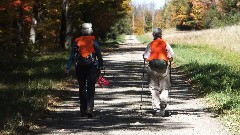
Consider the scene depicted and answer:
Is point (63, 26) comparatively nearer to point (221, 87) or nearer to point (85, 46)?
point (221, 87)

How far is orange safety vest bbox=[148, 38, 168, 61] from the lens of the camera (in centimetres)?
995

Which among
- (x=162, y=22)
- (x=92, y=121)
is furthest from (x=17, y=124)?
(x=162, y=22)

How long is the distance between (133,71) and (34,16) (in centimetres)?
1592

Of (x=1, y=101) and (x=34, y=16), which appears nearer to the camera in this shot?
(x=1, y=101)

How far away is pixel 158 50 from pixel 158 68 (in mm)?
414

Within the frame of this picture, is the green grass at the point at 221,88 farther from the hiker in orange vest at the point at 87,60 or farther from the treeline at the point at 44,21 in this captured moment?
the treeline at the point at 44,21

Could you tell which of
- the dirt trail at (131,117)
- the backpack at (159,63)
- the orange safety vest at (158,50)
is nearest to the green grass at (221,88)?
the dirt trail at (131,117)

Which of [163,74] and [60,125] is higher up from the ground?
[163,74]

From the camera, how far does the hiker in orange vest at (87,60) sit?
9789 mm

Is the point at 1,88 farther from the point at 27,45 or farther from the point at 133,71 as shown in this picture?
the point at 27,45

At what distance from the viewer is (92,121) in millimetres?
9562

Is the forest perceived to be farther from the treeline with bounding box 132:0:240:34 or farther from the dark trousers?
the dark trousers

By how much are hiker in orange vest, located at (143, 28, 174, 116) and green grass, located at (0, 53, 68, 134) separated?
270 centimetres

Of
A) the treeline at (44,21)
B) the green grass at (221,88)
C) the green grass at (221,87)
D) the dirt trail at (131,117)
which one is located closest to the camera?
the dirt trail at (131,117)
